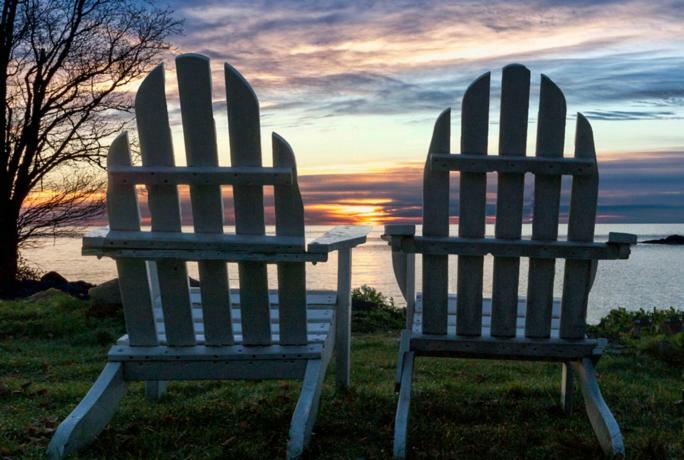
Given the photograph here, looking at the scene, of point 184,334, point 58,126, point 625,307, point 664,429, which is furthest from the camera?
point 58,126

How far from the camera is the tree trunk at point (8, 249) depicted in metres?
12.9

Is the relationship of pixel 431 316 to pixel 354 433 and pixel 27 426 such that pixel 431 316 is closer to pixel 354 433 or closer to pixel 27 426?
pixel 354 433

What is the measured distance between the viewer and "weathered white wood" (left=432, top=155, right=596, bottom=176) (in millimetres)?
3330

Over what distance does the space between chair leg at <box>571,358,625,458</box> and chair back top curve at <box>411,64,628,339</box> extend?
1.43ft

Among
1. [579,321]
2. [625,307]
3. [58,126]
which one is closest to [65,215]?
[58,126]

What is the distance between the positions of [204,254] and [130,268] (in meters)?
0.43

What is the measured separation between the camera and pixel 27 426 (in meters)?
3.89

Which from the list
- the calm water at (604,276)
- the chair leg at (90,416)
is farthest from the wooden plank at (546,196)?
the calm water at (604,276)

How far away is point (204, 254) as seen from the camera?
10.9 feet

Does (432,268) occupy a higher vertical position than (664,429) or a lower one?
higher

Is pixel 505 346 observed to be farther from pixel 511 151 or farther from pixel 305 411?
pixel 305 411

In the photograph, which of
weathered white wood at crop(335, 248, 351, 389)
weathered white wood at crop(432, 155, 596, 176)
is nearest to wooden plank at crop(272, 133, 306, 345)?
weathered white wood at crop(432, 155, 596, 176)

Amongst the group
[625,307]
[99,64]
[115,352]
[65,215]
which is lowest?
[625,307]

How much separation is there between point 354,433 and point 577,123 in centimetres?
194
